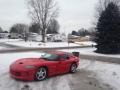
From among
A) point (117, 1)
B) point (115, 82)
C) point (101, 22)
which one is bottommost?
point (115, 82)

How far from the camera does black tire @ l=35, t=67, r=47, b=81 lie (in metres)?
10.1

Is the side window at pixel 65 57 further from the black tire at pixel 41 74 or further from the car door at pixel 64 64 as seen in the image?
the black tire at pixel 41 74

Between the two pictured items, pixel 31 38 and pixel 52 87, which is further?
pixel 31 38

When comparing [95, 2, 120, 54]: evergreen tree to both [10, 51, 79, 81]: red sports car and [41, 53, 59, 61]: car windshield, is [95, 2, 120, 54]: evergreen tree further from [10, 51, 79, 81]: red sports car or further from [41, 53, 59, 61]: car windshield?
[41, 53, 59, 61]: car windshield

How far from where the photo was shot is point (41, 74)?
33.7 feet

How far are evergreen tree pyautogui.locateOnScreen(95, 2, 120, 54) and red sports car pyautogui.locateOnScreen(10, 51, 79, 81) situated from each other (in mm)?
16489

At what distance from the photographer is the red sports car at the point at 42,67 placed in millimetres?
9820

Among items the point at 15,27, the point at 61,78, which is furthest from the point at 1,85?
the point at 15,27

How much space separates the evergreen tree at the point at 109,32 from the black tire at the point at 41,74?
1887 centimetres

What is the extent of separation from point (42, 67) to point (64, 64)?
1.84 m

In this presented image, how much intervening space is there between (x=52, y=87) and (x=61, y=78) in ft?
6.32

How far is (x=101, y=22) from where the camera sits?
29.0 metres

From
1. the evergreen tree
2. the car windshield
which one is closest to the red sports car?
the car windshield

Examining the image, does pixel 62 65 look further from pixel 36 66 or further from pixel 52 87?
pixel 52 87
